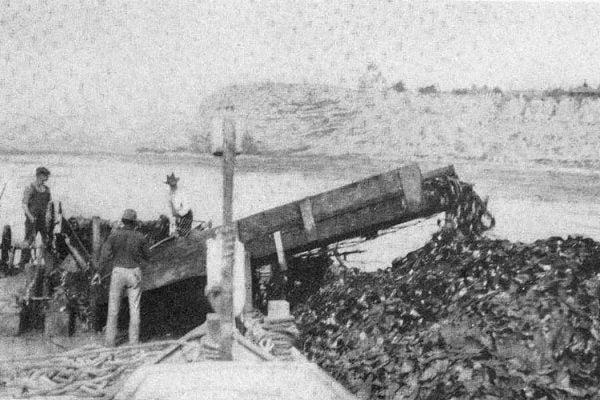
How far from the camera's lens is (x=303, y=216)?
6.75 meters

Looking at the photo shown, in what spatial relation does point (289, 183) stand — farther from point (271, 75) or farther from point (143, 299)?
point (143, 299)

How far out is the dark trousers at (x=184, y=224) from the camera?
7305 millimetres

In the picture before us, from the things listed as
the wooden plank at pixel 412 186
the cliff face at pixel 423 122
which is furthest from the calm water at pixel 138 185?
the wooden plank at pixel 412 186

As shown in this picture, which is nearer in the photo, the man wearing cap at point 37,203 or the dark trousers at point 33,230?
the man wearing cap at point 37,203

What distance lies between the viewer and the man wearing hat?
7305 millimetres

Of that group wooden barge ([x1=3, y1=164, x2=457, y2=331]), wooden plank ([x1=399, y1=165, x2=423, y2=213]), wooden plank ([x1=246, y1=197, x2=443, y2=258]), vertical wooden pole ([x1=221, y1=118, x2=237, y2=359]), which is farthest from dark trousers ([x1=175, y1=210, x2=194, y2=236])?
wooden plank ([x1=399, y1=165, x2=423, y2=213])

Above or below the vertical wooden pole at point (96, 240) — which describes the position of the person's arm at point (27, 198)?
above

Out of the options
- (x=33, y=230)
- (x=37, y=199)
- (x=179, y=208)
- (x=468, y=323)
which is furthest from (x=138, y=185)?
(x=468, y=323)

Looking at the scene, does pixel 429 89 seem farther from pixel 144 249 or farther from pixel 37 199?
pixel 37 199

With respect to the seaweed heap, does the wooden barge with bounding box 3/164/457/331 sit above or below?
above

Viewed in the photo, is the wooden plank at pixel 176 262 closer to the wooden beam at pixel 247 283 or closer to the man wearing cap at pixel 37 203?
the wooden beam at pixel 247 283

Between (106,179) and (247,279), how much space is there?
1.92 meters

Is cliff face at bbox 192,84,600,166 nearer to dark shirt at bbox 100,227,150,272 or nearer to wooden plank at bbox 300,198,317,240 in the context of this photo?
wooden plank at bbox 300,198,317,240

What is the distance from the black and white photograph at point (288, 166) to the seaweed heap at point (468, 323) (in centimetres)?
4
